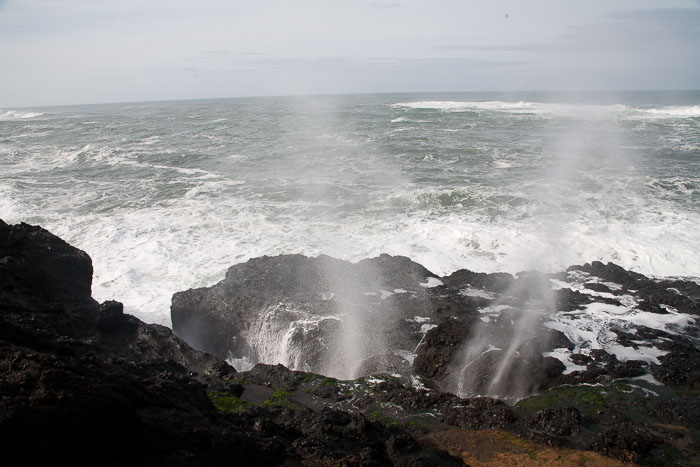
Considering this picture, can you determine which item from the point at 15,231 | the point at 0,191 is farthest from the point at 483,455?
the point at 0,191

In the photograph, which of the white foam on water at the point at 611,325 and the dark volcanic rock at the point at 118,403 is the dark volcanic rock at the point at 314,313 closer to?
the dark volcanic rock at the point at 118,403

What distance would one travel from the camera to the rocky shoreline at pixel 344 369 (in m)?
3.66

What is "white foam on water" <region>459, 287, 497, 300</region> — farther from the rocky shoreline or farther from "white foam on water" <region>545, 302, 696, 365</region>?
"white foam on water" <region>545, 302, 696, 365</region>

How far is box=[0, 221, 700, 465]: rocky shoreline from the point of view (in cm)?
366

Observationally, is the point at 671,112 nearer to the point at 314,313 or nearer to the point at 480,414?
the point at 314,313

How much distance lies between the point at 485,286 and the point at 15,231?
917 centimetres

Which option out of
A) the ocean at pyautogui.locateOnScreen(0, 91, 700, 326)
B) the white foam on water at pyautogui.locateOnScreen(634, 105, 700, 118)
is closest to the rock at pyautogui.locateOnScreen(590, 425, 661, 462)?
the ocean at pyautogui.locateOnScreen(0, 91, 700, 326)

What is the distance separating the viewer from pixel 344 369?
26.3 feet

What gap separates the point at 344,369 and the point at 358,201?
11.5 m

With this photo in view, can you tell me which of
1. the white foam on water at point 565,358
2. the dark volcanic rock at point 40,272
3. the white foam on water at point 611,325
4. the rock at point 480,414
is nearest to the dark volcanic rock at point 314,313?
the rock at point 480,414

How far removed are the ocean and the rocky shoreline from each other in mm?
2610

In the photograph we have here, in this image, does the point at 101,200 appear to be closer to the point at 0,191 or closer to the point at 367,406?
the point at 0,191

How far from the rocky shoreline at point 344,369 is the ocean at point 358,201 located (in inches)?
103

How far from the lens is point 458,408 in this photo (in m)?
6.23
